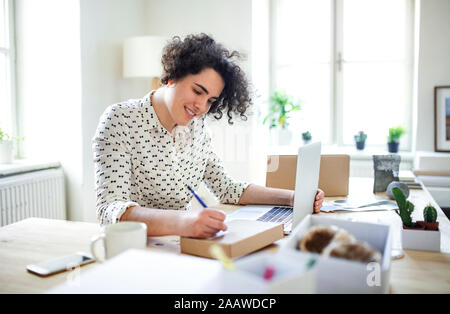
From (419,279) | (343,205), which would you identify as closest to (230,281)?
(419,279)

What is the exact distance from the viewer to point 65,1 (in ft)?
9.93

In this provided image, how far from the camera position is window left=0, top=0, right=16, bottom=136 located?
296cm

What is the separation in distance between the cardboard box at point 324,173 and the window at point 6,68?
2012 millimetres

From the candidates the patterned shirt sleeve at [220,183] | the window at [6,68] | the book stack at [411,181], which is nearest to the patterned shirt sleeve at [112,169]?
the patterned shirt sleeve at [220,183]

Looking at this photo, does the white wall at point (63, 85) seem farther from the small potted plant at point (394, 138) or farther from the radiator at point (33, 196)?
the small potted plant at point (394, 138)

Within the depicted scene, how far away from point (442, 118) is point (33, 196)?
312cm

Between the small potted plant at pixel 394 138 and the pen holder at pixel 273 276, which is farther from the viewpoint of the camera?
the small potted plant at pixel 394 138

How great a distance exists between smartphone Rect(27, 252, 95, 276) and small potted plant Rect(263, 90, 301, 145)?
9.96ft

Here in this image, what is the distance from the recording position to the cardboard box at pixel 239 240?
1.04 m

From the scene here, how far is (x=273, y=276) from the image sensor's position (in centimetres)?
63

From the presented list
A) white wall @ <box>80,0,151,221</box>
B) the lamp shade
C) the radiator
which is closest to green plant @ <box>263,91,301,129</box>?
the lamp shade

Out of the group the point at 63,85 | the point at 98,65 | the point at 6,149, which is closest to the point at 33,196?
the point at 6,149

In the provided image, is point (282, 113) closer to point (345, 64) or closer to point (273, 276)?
point (345, 64)
